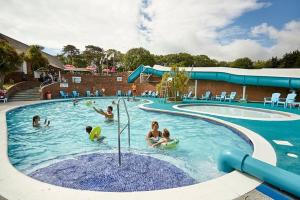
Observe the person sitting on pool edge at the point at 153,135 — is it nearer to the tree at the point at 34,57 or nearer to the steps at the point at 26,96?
the steps at the point at 26,96

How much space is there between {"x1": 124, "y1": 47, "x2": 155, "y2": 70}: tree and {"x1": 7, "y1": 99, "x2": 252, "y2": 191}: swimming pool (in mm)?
45902

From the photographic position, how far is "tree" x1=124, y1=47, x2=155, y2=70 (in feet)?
185

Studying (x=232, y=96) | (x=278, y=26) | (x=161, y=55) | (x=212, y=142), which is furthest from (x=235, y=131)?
(x=161, y=55)

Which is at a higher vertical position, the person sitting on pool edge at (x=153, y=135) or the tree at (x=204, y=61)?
the tree at (x=204, y=61)

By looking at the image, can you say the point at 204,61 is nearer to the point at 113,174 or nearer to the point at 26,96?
the point at 26,96

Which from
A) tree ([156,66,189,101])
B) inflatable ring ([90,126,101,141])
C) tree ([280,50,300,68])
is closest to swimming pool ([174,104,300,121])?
tree ([156,66,189,101])

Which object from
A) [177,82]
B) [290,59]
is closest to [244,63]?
[290,59]

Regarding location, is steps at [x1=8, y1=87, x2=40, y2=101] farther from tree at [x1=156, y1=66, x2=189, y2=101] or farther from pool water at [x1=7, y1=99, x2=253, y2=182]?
tree at [x1=156, y1=66, x2=189, y2=101]

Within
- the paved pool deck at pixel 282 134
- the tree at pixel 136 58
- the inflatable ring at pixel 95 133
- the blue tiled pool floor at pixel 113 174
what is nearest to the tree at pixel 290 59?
the tree at pixel 136 58

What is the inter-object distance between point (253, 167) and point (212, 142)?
4.23 meters

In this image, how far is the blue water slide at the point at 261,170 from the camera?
2976 millimetres

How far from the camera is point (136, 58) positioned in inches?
2227

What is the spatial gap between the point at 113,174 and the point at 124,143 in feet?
10.9

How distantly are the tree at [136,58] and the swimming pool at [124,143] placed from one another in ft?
151
